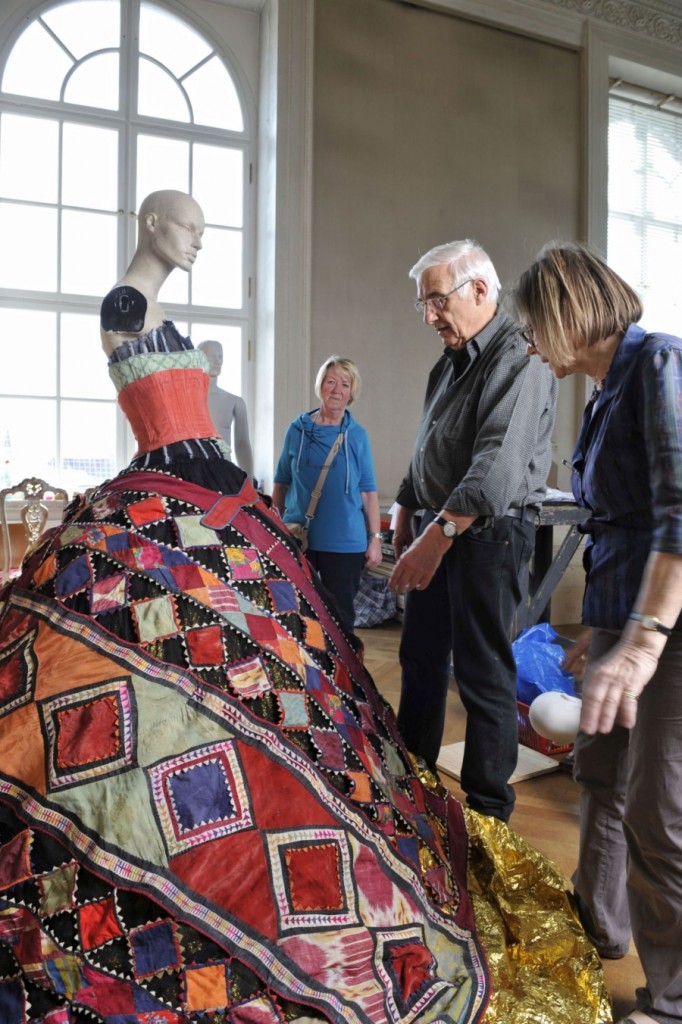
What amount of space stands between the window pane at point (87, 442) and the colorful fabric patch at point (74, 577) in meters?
3.39

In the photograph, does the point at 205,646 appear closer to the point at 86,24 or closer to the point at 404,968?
the point at 404,968

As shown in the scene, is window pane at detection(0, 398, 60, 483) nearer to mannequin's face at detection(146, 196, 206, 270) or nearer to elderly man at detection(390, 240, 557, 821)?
mannequin's face at detection(146, 196, 206, 270)

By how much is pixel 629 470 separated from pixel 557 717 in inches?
51.6

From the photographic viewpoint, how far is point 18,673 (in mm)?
1314

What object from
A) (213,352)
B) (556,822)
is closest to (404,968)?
(556,822)

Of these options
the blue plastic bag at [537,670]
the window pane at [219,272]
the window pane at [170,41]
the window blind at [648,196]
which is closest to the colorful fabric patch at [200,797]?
the blue plastic bag at [537,670]

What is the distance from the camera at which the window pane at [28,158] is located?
4.43 metres

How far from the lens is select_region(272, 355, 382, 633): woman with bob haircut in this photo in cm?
299

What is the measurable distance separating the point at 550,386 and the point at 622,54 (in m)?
4.82

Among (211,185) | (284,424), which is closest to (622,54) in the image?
(211,185)

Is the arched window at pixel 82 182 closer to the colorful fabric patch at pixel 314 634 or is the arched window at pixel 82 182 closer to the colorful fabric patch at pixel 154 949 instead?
the colorful fabric patch at pixel 314 634

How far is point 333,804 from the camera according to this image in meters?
1.31

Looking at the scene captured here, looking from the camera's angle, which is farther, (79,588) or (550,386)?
(550,386)

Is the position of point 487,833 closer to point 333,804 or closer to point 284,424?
point 333,804
